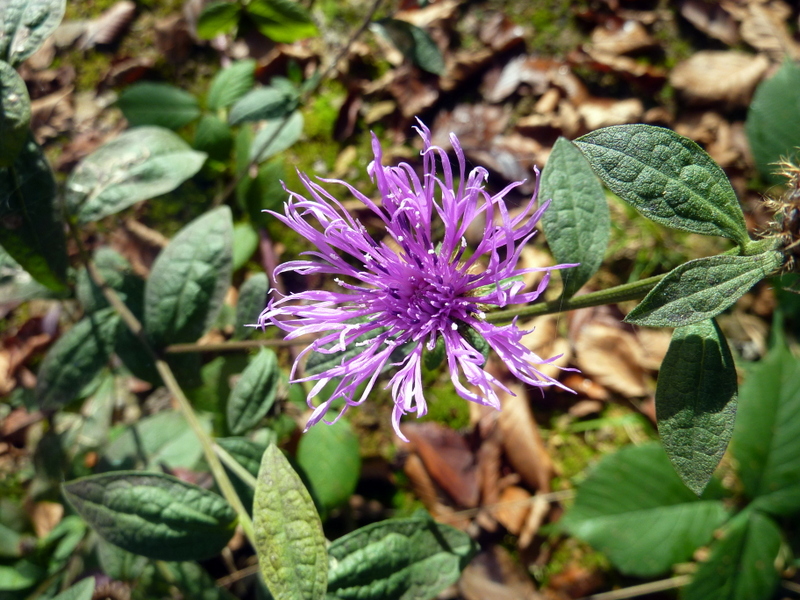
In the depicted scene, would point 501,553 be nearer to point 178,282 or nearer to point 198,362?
point 198,362

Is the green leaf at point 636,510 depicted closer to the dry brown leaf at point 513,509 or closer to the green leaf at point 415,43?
the dry brown leaf at point 513,509

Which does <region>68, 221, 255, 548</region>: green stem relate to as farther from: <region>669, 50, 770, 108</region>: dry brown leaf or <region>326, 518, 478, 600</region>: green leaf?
<region>669, 50, 770, 108</region>: dry brown leaf

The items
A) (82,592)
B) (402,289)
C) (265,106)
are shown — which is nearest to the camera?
(402,289)

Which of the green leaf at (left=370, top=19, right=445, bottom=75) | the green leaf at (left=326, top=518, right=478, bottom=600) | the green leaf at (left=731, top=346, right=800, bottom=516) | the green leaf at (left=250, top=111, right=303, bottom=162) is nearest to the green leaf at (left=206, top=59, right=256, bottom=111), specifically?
the green leaf at (left=250, top=111, right=303, bottom=162)

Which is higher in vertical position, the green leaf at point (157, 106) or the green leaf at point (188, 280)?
the green leaf at point (157, 106)

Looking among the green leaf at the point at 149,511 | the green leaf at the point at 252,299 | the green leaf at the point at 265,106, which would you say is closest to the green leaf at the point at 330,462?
the green leaf at the point at 252,299

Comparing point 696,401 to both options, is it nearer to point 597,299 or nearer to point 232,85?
point 597,299

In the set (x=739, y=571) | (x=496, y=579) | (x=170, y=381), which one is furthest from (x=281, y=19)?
(x=739, y=571)
